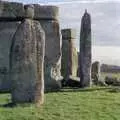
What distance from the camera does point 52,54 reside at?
23406 mm

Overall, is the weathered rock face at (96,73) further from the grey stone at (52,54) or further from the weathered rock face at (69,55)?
the grey stone at (52,54)

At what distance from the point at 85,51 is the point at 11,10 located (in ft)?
13.2

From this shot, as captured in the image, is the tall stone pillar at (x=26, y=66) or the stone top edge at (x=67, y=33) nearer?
the tall stone pillar at (x=26, y=66)

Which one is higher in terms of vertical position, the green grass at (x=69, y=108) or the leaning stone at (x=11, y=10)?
the leaning stone at (x=11, y=10)

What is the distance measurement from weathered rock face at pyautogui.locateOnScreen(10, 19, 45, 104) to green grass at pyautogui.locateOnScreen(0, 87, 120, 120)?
1.46 ft

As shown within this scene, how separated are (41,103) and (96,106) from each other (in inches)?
71.1

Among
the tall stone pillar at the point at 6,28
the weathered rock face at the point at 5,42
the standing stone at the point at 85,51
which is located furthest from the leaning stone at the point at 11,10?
the standing stone at the point at 85,51

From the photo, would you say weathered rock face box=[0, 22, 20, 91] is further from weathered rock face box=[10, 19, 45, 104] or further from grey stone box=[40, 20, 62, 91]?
weathered rock face box=[10, 19, 45, 104]

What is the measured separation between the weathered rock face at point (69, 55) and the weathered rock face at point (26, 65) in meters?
10.7

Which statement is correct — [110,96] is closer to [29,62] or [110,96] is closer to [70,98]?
[70,98]

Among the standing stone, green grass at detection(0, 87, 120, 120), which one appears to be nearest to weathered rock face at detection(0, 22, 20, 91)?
green grass at detection(0, 87, 120, 120)

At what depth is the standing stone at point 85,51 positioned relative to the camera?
78.3 ft

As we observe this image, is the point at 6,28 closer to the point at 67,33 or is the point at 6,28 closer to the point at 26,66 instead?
the point at 67,33

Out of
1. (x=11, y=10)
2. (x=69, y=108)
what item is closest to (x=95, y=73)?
(x=11, y=10)
